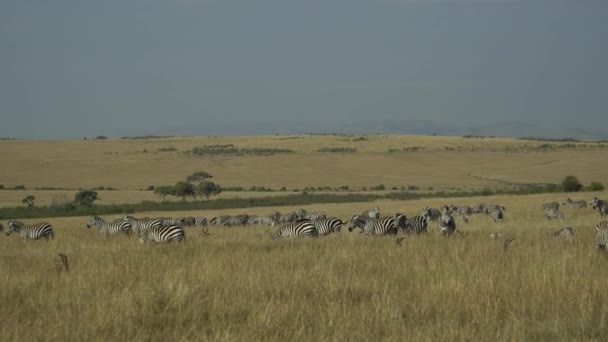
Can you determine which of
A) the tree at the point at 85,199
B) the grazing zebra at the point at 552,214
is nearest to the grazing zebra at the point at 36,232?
the grazing zebra at the point at 552,214

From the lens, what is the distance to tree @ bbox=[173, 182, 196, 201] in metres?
59.0

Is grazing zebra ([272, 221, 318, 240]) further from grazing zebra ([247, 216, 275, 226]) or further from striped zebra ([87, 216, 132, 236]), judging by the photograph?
grazing zebra ([247, 216, 275, 226])

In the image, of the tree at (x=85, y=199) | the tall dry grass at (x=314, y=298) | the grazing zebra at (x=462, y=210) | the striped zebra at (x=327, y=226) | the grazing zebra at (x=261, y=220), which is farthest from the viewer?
the tree at (x=85, y=199)

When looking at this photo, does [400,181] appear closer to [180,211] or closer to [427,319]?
[180,211]

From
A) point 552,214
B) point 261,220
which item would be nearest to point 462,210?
point 552,214

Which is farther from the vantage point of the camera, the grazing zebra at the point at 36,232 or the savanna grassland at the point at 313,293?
the grazing zebra at the point at 36,232

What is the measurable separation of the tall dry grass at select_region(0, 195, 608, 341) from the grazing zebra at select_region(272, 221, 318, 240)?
8.08 m

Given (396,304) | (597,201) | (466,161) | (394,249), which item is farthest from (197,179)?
(396,304)

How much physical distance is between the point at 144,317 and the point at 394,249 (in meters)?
6.34

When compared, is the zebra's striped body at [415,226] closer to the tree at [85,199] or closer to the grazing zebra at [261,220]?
the grazing zebra at [261,220]

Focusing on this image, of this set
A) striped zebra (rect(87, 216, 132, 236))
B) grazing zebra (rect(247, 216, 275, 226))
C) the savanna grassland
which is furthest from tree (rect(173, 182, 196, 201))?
the savanna grassland

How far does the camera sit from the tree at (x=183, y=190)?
194 feet

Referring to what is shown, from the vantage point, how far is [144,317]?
6.30 meters

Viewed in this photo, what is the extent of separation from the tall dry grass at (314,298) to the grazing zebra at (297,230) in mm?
8080
